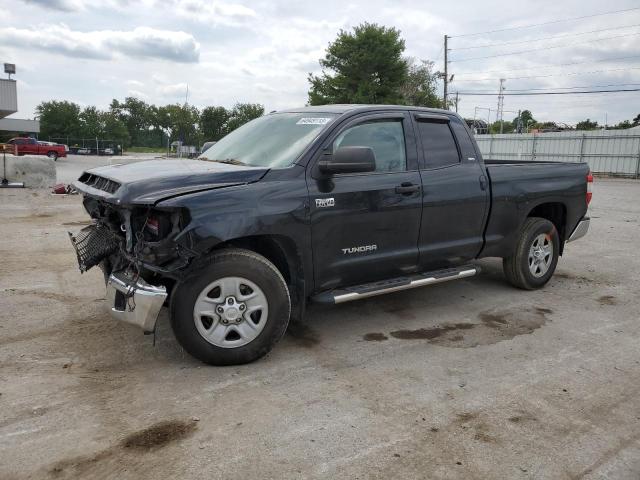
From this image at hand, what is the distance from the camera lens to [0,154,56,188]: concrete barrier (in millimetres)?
16406

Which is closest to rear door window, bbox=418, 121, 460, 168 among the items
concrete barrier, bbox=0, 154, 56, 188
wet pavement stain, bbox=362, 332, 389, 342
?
wet pavement stain, bbox=362, 332, 389, 342

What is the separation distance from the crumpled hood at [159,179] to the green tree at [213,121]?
64904 mm

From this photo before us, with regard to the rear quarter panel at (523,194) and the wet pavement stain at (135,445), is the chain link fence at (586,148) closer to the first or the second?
the rear quarter panel at (523,194)

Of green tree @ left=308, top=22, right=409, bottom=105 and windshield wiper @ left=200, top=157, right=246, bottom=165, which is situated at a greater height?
green tree @ left=308, top=22, right=409, bottom=105

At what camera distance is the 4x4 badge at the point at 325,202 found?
4.07m

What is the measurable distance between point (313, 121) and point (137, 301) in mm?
2067

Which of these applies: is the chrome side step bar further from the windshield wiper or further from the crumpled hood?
the windshield wiper

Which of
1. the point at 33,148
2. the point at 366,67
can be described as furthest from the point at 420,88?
the point at 33,148

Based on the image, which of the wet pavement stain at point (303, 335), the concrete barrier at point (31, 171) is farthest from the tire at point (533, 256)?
the concrete barrier at point (31, 171)

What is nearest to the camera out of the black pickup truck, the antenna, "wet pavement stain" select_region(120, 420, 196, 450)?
"wet pavement stain" select_region(120, 420, 196, 450)

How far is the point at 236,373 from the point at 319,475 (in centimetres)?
128

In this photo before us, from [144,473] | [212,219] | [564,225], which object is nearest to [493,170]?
[564,225]

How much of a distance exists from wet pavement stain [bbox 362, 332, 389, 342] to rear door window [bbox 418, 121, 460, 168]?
154 cm

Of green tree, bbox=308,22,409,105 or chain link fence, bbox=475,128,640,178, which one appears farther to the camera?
green tree, bbox=308,22,409,105
